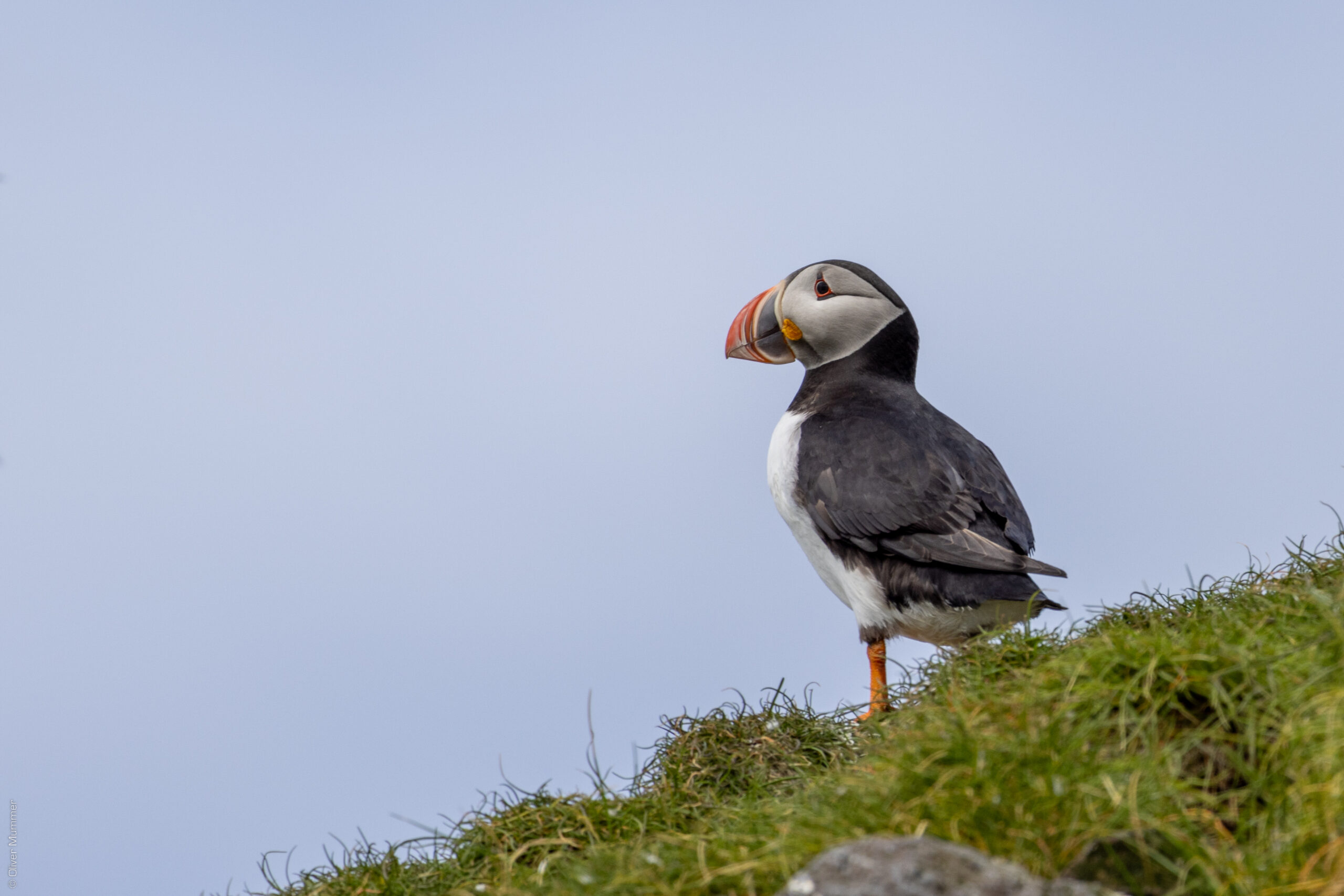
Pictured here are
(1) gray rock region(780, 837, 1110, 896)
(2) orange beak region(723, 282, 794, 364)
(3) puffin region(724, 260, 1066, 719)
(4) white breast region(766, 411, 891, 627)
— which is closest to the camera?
(1) gray rock region(780, 837, 1110, 896)

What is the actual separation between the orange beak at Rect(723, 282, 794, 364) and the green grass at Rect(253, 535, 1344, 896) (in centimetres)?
304

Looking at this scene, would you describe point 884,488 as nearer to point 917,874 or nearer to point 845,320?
point 845,320

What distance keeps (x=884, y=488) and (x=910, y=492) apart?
0.44 feet

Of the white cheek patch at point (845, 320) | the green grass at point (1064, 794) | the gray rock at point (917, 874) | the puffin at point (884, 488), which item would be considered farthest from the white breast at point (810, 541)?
the gray rock at point (917, 874)

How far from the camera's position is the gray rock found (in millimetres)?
2863

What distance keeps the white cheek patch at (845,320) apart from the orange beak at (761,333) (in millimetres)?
260

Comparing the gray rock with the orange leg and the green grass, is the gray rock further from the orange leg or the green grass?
the orange leg

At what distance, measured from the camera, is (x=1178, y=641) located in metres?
3.87

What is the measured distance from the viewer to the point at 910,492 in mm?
6074

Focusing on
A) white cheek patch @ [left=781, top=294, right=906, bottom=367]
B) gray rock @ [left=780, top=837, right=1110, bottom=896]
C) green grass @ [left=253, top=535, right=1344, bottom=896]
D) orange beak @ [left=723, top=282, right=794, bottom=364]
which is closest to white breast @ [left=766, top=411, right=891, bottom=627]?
white cheek patch @ [left=781, top=294, right=906, bottom=367]

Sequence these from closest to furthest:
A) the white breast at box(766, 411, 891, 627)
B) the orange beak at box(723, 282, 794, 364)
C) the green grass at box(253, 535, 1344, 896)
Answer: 1. the green grass at box(253, 535, 1344, 896)
2. the white breast at box(766, 411, 891, 627)
3. the orange beak at box(723, 282, 794, 364)

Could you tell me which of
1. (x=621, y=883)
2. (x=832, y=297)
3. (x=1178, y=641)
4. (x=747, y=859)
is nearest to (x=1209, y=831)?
(x=1178, y=641)

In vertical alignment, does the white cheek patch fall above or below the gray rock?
above

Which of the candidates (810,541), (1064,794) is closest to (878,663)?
(810,541)
